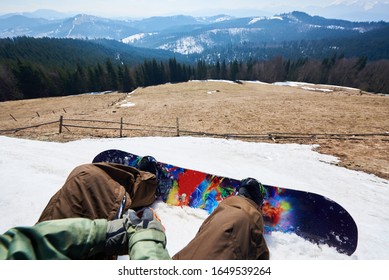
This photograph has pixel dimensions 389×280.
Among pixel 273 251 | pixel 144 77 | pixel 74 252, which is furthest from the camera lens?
pixel 144 77

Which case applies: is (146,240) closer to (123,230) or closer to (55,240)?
(123,230)

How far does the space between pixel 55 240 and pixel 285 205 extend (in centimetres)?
437

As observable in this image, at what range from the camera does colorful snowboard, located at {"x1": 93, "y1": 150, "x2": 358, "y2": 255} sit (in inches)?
156

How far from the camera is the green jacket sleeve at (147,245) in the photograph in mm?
2375

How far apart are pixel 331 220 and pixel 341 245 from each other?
1.53 ft

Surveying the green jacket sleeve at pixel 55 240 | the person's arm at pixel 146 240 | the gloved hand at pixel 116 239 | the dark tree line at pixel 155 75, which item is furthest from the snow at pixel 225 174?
the dark tree line at pixel 155 75

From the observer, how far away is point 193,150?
9477mm

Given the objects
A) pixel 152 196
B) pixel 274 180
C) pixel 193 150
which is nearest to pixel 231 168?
pixel 274 180

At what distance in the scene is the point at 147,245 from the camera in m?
2.50

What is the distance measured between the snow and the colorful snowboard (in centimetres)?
20

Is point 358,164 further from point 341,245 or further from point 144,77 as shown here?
point 144,77

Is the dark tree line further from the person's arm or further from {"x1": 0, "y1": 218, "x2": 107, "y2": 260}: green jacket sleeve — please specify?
{"x1": 0, "y1": 218, "x2": 107, "y2": 260}: green jacket sleeve

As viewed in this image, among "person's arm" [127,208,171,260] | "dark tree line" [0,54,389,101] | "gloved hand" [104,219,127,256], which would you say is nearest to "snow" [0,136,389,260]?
"person's arm" [127,208,171,260]

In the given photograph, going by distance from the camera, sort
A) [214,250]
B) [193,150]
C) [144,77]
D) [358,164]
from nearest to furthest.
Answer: [214,250]
[358,164]
[193,150]
[144,77]
